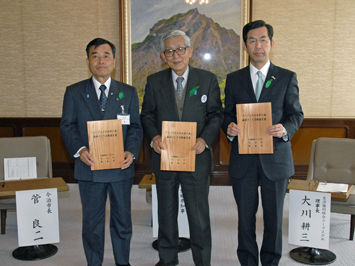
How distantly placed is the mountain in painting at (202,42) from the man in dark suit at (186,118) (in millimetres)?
2736

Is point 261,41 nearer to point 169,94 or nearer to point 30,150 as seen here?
point 169,94

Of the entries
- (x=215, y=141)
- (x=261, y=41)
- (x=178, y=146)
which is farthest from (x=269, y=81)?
(x=215, y=141)

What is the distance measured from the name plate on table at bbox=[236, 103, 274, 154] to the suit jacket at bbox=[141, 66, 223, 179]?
0.21m

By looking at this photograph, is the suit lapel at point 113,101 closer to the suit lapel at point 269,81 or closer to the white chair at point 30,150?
the suit lapel at point 269,81

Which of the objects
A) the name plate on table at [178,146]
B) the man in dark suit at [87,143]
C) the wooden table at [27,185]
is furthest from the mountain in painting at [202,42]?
the name plate on table at [178,146]

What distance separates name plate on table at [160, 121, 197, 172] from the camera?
230 cm

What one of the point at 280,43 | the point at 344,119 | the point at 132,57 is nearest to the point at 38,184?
the point at 132,57

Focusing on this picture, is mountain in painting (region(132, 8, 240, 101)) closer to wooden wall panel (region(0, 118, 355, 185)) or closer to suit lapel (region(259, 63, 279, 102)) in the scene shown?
wooden wall panel (region(0, 118, 355, 185))

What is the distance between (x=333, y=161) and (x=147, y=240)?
219 centimetres

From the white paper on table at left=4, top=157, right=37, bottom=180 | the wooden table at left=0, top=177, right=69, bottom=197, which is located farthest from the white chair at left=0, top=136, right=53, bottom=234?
the wooden table at left=0, top=177, right=69, bottom=197

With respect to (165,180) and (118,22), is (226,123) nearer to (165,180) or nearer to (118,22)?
(165,180)

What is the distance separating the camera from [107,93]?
2.47 meters

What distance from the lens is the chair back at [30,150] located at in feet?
12.3

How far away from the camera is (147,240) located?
3.36 meters
